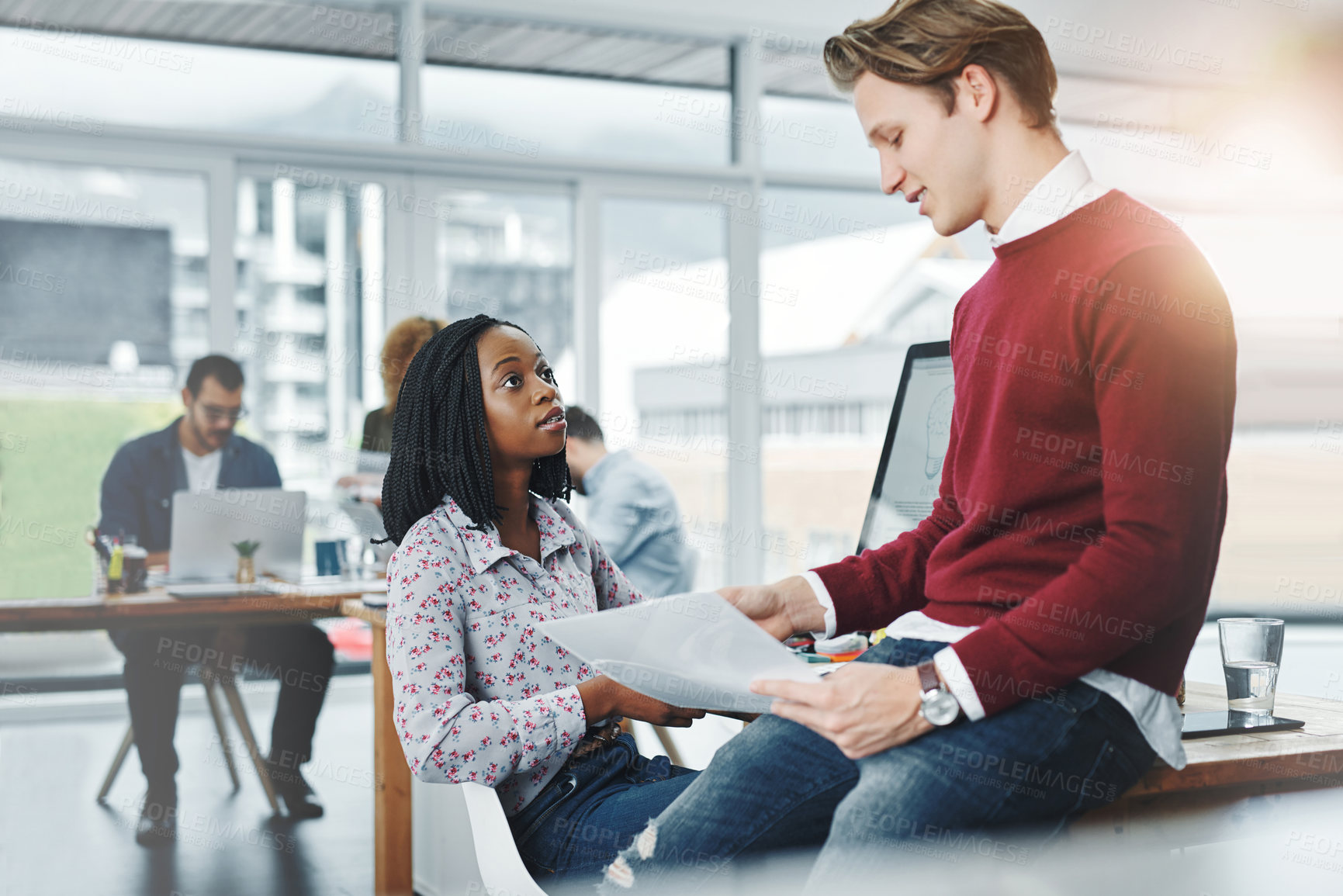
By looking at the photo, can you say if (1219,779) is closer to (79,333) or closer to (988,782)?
(988,782)

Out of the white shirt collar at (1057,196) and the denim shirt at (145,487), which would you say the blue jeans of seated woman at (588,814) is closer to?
the white shirt collar at (1057,196)

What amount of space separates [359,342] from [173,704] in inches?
71.1

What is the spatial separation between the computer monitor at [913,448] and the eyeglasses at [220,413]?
280 centimetres

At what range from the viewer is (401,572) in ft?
5.32

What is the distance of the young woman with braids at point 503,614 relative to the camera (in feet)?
5.02

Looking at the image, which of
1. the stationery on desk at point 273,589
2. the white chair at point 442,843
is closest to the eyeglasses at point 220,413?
the stationery on desk at point 273,589

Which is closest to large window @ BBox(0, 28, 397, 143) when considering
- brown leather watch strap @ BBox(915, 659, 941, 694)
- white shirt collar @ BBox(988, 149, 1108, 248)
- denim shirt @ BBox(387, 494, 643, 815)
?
denim shirt @ BBox(387, 494, 643, 815)

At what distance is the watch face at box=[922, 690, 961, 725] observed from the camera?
984mm

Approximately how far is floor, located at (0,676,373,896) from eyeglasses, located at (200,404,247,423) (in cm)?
109

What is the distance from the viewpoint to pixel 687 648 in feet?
3.65

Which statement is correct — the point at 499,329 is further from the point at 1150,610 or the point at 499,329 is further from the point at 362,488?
the point at 362,488

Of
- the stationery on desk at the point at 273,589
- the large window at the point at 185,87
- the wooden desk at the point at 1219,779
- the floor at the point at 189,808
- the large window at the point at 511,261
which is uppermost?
the large window at the point at 185,87

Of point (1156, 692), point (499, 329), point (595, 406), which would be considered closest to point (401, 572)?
point (499, 329)

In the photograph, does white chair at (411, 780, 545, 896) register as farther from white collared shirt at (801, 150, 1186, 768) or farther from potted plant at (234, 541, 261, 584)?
white collared shirt at (801, 150, 1186, 768)
